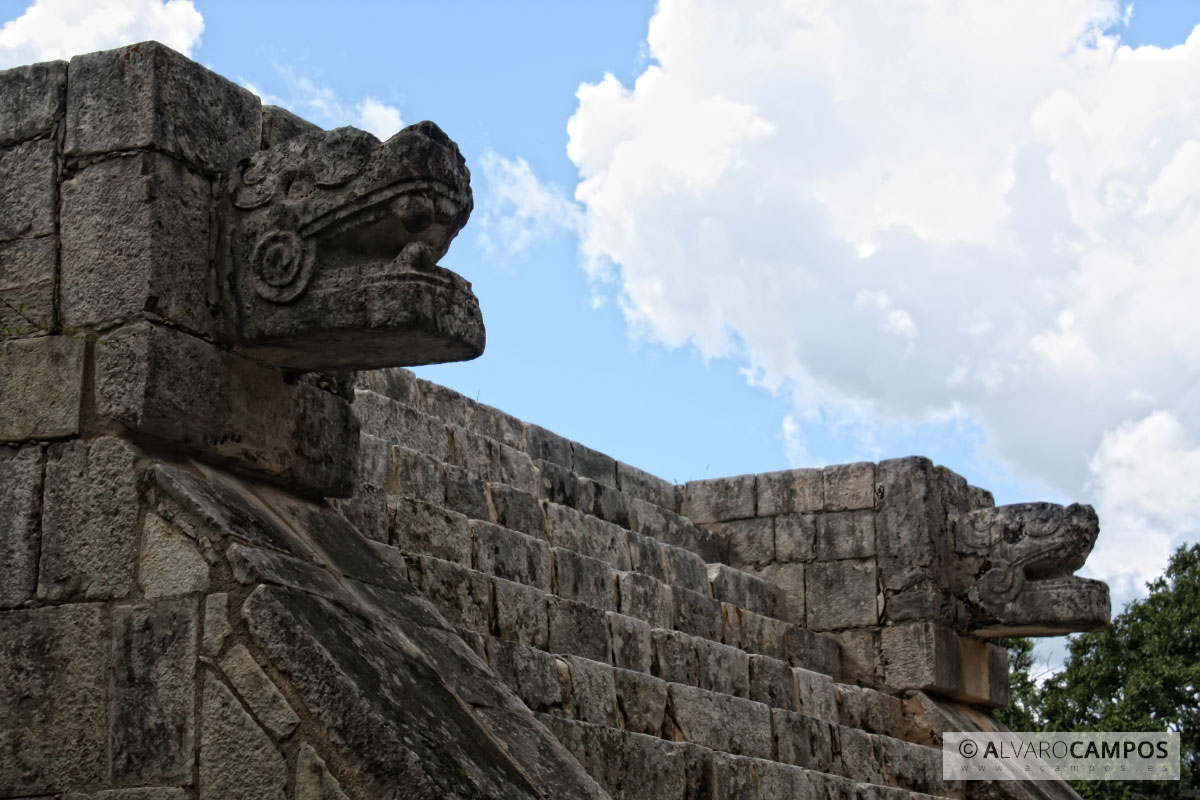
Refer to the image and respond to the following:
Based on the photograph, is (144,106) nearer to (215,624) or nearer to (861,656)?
(215,624)

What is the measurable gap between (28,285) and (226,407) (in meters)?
0.75

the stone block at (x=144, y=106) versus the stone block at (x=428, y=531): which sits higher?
the stone block at (x=144, y=106)

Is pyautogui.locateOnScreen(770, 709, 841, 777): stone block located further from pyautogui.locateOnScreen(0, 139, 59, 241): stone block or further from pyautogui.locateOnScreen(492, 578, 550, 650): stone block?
pyautogui.locateOnScreen(0, 139, 59, 241): stone block

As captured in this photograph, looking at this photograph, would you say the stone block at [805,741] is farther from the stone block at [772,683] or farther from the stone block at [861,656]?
the stone block at [861,656]

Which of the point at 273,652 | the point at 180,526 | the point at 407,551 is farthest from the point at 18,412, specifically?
the point at 407,551

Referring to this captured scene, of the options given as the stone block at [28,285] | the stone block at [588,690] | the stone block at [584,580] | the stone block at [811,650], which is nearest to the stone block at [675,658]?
the stone block at [584,580]

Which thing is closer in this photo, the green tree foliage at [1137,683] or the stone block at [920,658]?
the stone block at [920,658]

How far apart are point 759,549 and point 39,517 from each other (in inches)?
278

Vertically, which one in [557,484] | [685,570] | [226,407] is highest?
[557,484]

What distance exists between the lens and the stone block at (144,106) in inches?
208

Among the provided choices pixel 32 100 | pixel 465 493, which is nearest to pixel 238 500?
pixel 32 100

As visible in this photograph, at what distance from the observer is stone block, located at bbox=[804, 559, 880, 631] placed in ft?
36.8

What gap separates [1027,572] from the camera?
11.1 metres

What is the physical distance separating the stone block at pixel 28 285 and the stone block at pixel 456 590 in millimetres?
1882
